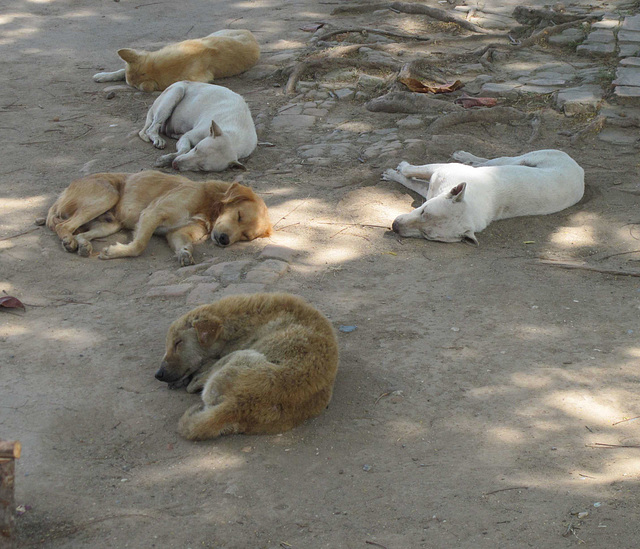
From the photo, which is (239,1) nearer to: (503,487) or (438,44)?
(438,44)

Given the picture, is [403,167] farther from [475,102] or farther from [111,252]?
[111,252]

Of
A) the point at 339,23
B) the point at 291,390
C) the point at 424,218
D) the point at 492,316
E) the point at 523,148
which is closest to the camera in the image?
the point at 291,390

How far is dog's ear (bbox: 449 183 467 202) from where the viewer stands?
6613 mm

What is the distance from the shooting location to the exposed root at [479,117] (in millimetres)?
8758

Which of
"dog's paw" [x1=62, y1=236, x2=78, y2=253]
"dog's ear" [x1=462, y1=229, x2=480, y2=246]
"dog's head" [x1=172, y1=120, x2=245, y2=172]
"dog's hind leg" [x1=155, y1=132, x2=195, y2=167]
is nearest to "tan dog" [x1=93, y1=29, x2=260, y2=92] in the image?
"dog's hind leg" [x1=155, y1=132, x2=195, y2=167]

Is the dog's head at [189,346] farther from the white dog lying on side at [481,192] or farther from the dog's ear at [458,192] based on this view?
the dog's ear at [458,192]

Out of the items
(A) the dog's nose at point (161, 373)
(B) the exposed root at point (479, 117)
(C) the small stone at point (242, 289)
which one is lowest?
(C) the small stone at point (242, 289)

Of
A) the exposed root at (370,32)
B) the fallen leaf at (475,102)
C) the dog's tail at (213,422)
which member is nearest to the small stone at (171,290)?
the dog's tail at (213,422)

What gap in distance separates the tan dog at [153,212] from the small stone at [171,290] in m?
0.55

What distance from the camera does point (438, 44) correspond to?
38.7 ft

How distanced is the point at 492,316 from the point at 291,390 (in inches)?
77.7

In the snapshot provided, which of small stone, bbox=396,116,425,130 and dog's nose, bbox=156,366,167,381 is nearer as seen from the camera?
dog's nose, bbox=156,366,167,381

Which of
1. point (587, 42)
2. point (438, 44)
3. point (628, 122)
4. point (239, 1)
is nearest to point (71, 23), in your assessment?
point (239, 1)

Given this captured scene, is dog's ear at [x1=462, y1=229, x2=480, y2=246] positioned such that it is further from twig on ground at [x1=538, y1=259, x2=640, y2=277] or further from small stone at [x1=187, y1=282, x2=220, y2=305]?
small stone at [x1=187, y1=282, x2=220, y2=305]
